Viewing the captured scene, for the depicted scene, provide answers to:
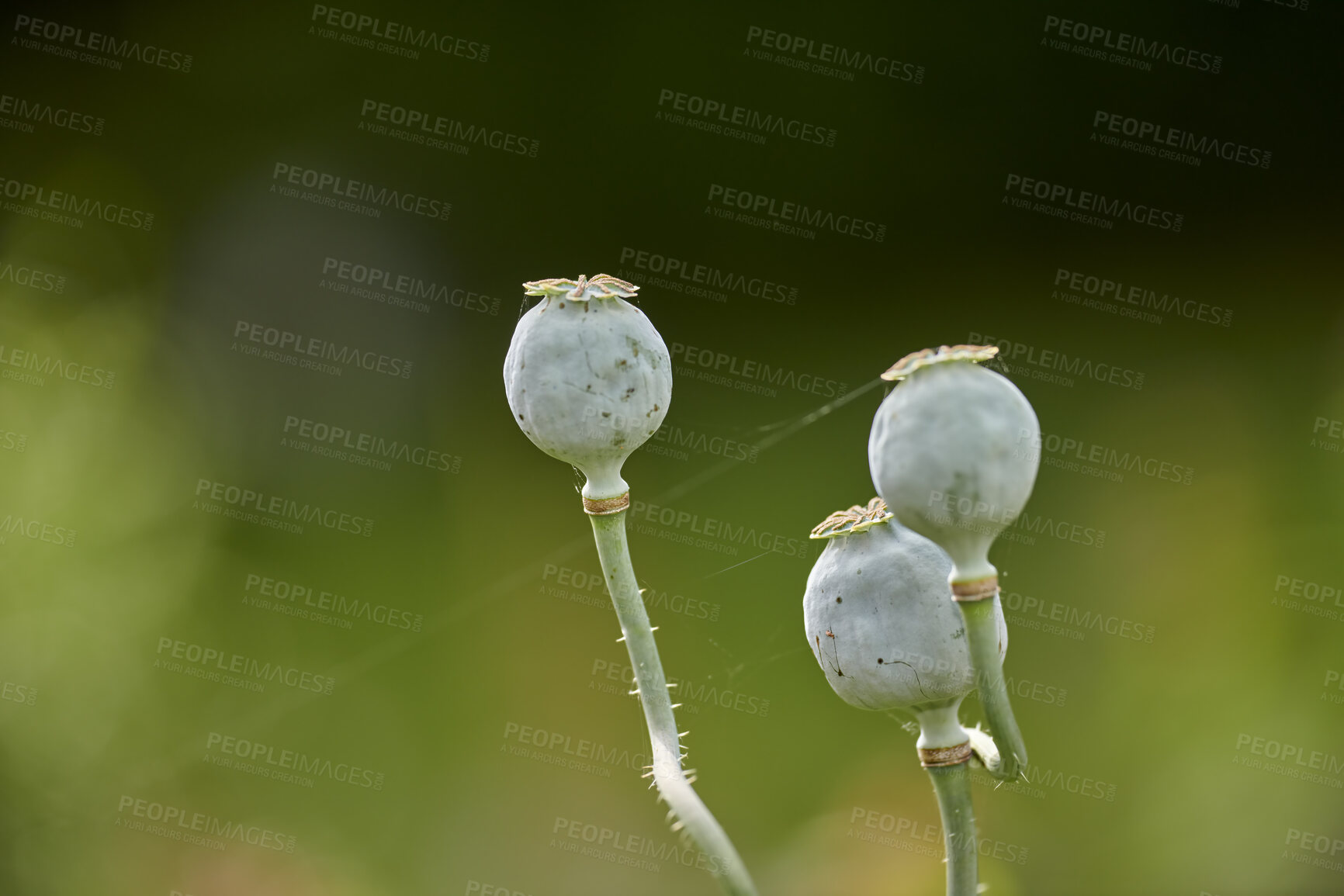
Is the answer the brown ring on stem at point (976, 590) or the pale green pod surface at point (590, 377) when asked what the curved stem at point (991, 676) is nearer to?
the brown ring on stem at point (976, 590)

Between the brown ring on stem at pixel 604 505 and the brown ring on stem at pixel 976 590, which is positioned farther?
the brown ring on stem at pixel 604 505

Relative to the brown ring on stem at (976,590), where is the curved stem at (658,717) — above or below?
below

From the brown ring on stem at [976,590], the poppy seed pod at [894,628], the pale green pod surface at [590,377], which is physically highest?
the pale green pod surface at [590,377]

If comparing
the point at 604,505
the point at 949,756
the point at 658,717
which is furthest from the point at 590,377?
the point at 949,756

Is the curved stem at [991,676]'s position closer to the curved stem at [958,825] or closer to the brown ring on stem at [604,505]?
the curved stem at [958,825]

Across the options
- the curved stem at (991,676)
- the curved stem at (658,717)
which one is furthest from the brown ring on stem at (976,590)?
the curved stem at (658,717)

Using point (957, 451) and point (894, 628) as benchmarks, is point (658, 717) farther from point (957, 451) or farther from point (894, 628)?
point (957, 451)
